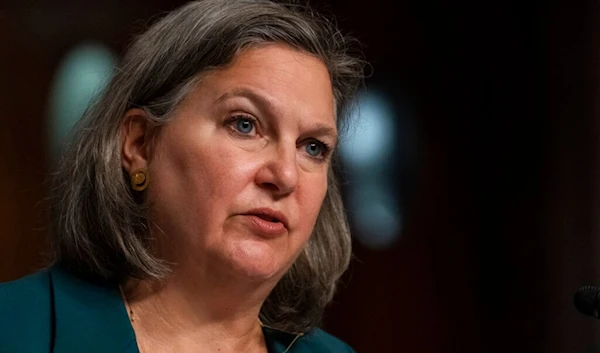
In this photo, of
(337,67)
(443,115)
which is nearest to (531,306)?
(443,115)

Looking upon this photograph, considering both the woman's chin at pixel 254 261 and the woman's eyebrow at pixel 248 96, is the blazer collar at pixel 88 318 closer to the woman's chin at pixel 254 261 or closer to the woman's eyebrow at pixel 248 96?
the woman's chin at pixel 254 261

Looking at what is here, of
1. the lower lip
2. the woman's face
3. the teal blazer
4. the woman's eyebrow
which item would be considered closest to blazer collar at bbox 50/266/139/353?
the teal blazer

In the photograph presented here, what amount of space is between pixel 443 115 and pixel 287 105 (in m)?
0.71

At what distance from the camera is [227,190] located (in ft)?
3.87

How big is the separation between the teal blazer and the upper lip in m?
0.27

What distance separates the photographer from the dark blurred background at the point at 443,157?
1.60 m

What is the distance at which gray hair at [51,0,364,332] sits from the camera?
4.12ft

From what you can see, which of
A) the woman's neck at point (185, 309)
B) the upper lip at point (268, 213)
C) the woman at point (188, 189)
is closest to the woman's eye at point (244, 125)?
the woman at point (188, 189)

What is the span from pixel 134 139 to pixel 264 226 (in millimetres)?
276

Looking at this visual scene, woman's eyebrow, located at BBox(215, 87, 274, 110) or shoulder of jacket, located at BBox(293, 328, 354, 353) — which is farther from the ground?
woman's eyebrow, located at BBox(215, 87, 274, 110)

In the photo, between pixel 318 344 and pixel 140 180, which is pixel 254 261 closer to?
pixel 140 180

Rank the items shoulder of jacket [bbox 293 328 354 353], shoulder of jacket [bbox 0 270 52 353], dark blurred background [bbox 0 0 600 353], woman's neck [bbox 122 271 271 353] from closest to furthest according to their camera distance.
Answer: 1. shoulder of jacket [bbox 0 270 52 353]
2. woman's neck [bbox 122 271 271 353]
3. shoulder of jacket [bbox 293 328 354 353]
4. dark blurred background [bbox 0 0 600 353]

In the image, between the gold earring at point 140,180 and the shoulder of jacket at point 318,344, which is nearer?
the gold earring at point 140,180

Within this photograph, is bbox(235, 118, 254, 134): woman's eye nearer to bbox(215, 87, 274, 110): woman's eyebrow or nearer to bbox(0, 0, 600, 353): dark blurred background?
bbox(215, 87, 274, 110): woman's eyebrow
